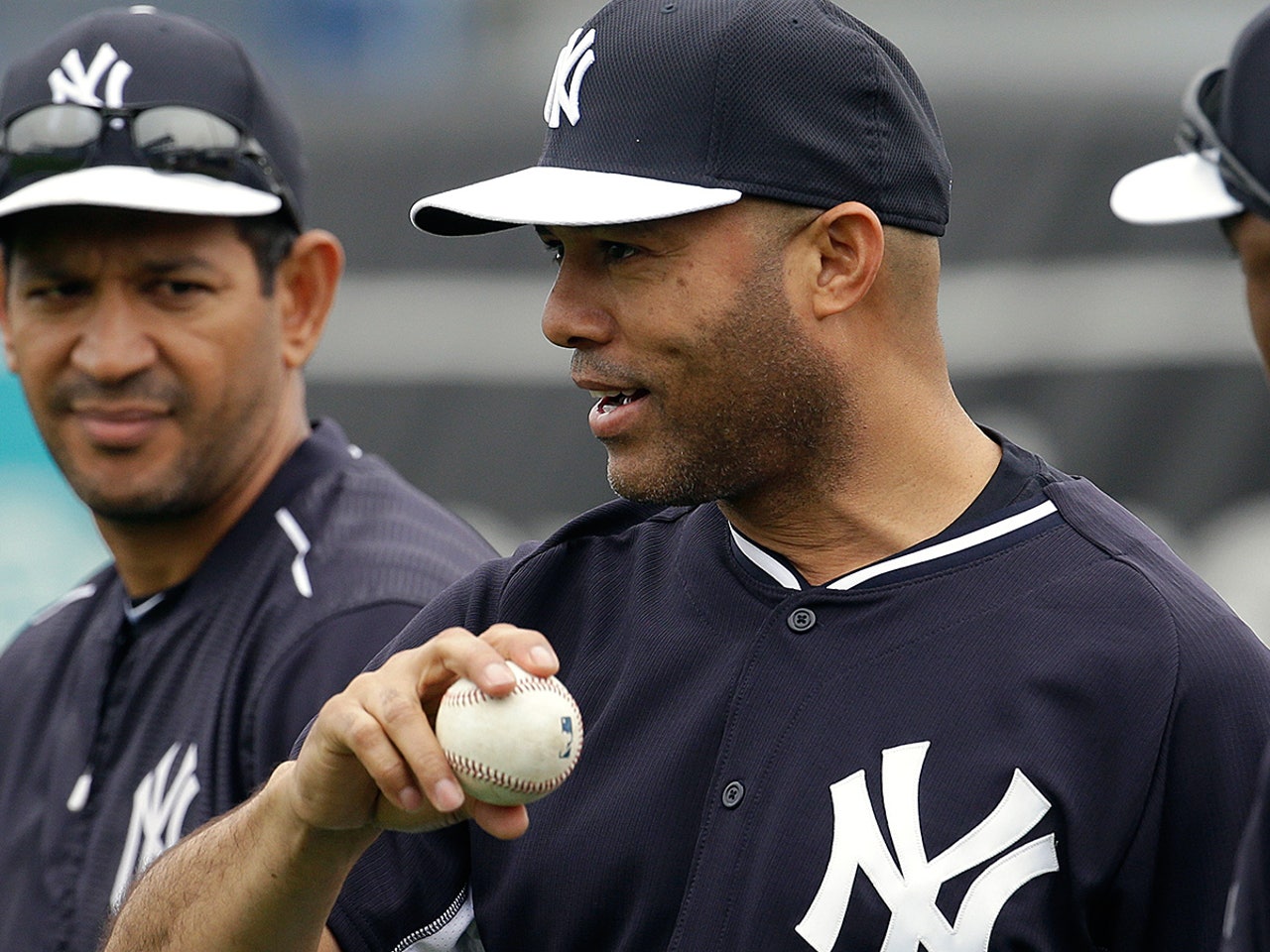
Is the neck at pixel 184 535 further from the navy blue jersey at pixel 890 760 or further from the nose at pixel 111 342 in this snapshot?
the navy blue jersey at pixel 890 760

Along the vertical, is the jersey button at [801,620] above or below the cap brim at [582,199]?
below

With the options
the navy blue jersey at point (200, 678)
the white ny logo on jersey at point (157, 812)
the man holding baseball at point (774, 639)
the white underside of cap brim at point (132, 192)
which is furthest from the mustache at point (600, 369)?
the white underside of cap brim at point (132, 192)

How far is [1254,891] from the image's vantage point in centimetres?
167

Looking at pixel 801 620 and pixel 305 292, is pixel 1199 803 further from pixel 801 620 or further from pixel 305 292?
pixel 305 292

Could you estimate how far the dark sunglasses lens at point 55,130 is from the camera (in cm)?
310

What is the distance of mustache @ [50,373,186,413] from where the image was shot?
10.1 feet

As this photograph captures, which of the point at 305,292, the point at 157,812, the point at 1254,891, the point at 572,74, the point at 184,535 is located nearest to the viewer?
the point at 1254,891

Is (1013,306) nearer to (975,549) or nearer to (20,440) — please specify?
(20,440)

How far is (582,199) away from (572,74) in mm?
218

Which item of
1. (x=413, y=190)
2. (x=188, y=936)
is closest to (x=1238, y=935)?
(x=188, y=936)

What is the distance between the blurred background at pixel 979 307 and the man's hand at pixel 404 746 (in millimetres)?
3917

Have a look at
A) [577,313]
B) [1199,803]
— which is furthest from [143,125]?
[1199,803]

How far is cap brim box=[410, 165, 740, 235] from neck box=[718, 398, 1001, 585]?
1.19ft

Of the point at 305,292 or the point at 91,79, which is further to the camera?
the point at 305,292
